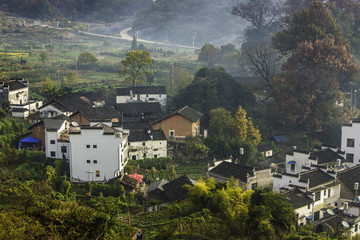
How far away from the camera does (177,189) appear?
18.7 meters

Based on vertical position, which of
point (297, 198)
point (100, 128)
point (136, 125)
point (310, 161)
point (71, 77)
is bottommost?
point (297, 198)

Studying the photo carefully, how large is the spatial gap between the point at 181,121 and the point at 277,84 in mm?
6194

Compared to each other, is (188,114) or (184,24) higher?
(184,24)

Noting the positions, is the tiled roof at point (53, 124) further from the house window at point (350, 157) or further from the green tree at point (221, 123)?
the house window at point (350, 157)

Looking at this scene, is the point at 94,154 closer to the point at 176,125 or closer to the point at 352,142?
the point at 176,125

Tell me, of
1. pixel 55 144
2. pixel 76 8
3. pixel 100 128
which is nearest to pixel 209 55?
pixel 100 128

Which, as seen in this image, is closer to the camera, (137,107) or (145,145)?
(145,145)

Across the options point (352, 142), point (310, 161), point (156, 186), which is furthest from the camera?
point (352, 142)

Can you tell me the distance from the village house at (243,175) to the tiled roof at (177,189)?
1.68m

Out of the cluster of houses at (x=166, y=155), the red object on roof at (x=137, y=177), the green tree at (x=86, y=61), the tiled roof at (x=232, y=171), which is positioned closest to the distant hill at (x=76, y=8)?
the green tree at (x=86, y=61)

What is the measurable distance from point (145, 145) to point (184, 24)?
54474mm

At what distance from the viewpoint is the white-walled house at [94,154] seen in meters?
21.1

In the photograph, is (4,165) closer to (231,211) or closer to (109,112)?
(109,112)

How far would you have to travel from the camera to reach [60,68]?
42719 mm
